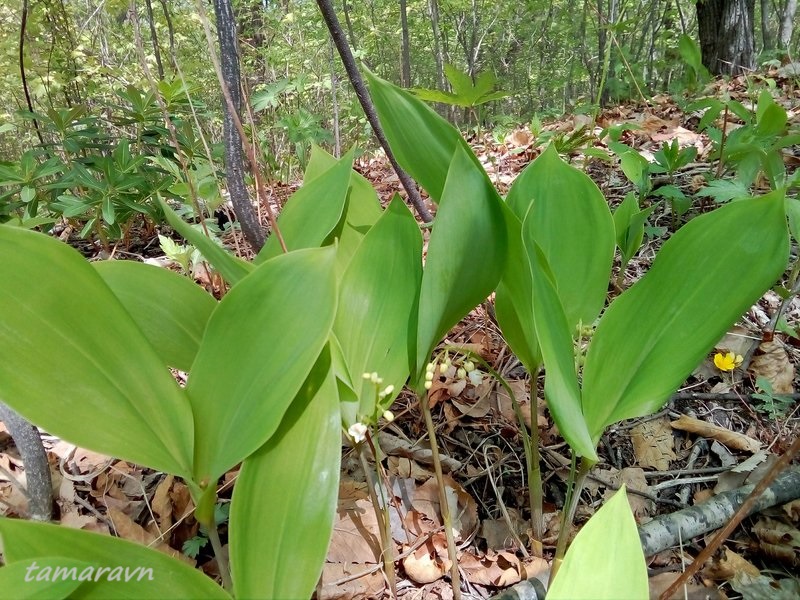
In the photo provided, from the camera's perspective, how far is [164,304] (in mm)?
583

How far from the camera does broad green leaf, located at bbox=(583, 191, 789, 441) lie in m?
0.48

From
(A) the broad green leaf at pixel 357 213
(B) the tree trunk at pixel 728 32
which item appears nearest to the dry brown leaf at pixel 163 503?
(A) the broad green leaf at pixel 357 213

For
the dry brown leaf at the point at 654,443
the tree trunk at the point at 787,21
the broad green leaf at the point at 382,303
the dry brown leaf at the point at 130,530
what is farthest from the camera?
the tree trunk at the point at 787,21

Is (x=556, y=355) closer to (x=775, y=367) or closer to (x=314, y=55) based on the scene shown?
(x=775, y=367)

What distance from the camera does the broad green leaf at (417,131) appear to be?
575 mm

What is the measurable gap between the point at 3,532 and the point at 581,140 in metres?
1.57

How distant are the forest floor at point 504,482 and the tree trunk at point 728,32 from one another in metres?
3.32

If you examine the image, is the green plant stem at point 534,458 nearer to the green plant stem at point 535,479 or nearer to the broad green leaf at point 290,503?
the green plant stem at point 535,479

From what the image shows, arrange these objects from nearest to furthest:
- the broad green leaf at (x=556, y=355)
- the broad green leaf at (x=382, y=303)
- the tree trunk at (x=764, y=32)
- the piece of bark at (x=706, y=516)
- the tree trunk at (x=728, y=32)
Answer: the broad green leaf at (x=556, y=355)
the broad green leaf at (x=382, y=303)
the piece of bark at (x=706, y=516)
the tree trunk at (x=728, y=32)
the tree trunk at (x=764, y=32)

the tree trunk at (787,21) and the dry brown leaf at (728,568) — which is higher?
the tree trunk at (787,21)

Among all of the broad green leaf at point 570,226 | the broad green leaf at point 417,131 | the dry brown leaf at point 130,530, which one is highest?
the broad green leaf at point 417,131

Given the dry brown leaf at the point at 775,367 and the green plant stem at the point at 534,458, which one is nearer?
the green plant stem at the point at 534,458

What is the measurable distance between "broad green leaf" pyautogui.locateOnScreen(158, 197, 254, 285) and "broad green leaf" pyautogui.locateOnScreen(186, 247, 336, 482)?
10cm

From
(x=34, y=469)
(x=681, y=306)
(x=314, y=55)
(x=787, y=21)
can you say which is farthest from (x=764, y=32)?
(x=34, y=469)
